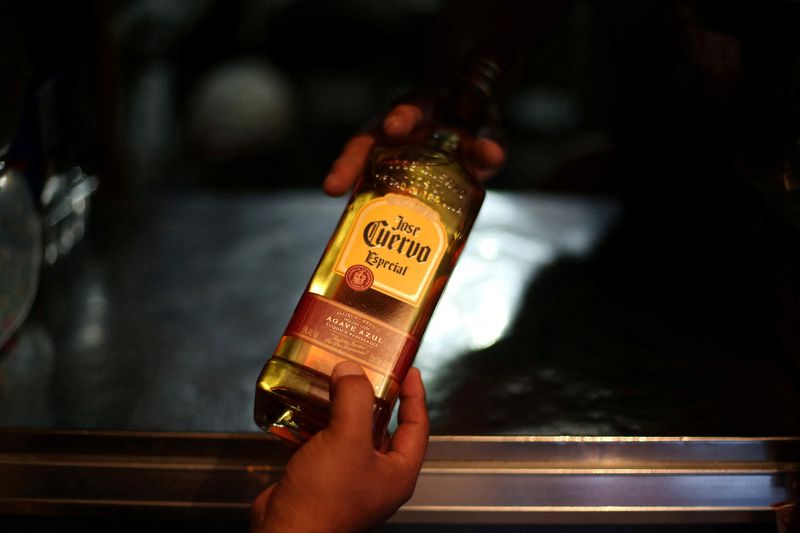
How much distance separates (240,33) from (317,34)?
4.3 inches

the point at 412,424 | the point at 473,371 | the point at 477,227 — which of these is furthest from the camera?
the point at 477,227

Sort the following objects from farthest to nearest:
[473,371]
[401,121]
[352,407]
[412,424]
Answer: [473,371] → [401,121] → [412,424] → [352,407]

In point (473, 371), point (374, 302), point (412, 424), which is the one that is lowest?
point (473, 371)

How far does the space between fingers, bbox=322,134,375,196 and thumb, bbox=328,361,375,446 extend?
300mm

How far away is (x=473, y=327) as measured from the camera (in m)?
1.00

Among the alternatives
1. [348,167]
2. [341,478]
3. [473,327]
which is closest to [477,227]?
[473,327]

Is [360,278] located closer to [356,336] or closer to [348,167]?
[356,336]

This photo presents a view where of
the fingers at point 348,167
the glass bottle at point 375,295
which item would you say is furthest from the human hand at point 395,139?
A: the glass bottle at point 375,295

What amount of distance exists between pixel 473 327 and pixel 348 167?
301mm

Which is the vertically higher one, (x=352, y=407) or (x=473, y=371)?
(x=352, y=407)

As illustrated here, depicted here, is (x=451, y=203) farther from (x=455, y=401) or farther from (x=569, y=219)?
(x=569, y=219)

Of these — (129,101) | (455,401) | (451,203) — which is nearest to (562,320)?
(455,401)

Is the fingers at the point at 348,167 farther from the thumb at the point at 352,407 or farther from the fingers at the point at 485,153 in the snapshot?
the thumb at the point at 352,407

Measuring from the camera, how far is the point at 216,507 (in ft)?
2.40
